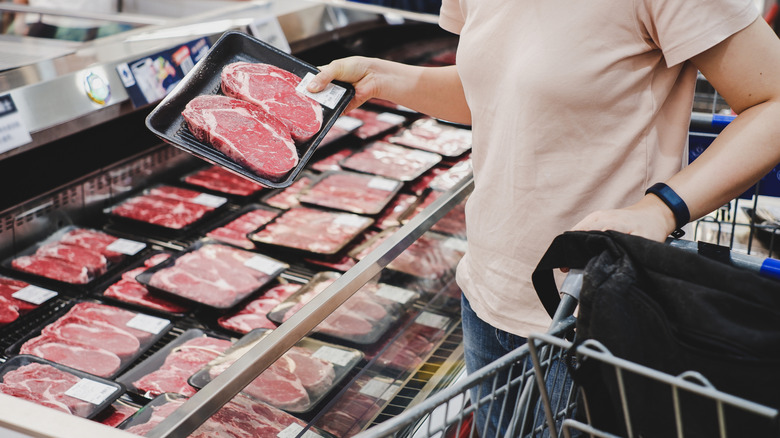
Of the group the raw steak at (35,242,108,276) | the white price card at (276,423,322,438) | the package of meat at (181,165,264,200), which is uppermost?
the package of meat at (181,165,264,200)

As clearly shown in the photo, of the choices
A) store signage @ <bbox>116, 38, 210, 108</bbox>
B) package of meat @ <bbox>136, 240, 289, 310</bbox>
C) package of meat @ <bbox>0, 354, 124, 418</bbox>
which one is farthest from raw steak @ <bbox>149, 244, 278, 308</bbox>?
store signage @ <bbox>116, 38, 210, 108</bbox>

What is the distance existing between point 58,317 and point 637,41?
5.98 ft

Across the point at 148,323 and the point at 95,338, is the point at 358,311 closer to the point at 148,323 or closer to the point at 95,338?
the point at 148,323

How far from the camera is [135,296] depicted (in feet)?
7.56

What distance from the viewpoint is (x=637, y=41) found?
4.05 feet

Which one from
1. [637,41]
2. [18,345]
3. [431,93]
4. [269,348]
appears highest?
[637,41]

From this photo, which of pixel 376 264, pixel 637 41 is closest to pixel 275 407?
pixel 376 264

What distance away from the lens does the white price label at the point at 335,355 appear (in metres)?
1.84

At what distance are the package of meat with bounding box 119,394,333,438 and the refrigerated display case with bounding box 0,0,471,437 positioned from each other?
2 cm

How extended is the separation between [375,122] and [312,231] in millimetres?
1143

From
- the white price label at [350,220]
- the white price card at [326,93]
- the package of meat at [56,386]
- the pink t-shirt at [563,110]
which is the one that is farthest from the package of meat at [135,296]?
the pink t-shirt at [563,110]

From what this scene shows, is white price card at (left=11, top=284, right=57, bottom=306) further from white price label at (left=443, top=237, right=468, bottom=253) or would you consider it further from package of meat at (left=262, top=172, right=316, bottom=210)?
white price label at (left=443, top=237, right=468, bottom=253)

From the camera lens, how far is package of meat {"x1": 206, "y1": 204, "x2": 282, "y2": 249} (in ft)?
8.68

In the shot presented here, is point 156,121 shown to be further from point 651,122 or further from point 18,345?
point 651,122
